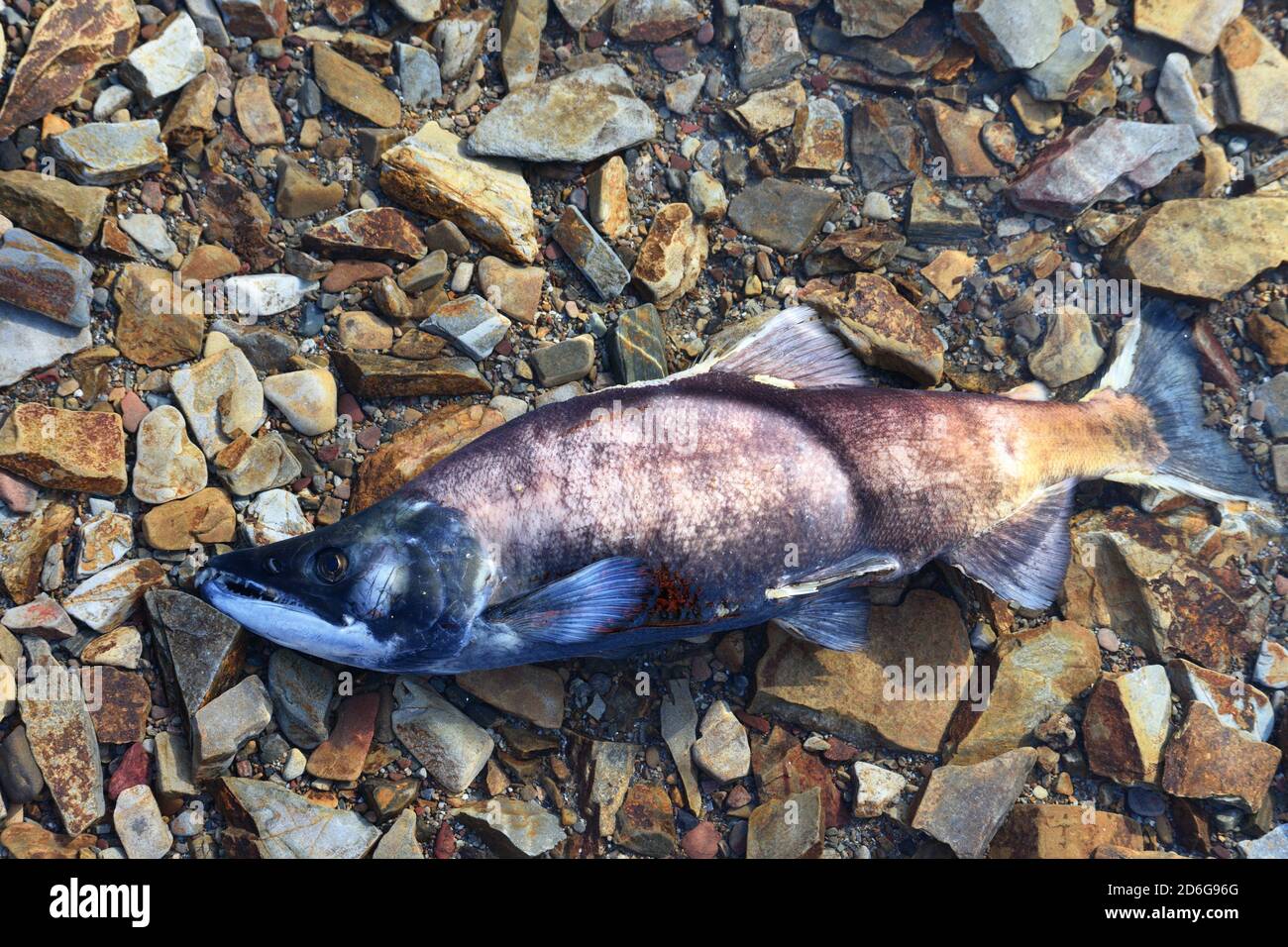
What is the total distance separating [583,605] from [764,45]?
392 cm

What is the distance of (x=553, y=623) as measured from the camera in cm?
436

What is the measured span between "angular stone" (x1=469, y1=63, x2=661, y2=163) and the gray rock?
41 centimetres

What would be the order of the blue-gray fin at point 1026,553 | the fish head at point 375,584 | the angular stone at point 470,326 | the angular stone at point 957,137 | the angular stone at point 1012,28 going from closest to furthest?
the fish head at point 375,584 < the blue-gray fin at point 1026,553 < the angular stone at point 470,326 < the angular stone at point 1012,28 < the angular stone at point 957,137

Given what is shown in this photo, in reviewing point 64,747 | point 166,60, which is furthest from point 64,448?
point 166,60

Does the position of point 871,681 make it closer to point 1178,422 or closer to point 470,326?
point 1178,422

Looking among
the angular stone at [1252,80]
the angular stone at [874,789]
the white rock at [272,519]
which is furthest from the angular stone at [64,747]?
the angular stone at [1252,80]

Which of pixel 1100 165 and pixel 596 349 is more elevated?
pixel 1100 165

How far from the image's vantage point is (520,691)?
5.15 m

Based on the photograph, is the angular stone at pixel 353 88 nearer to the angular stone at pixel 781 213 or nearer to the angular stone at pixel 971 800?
the angular stone at pixel 781 213

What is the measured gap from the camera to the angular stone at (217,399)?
5113 millimetres

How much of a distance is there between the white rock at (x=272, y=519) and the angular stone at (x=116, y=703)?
980 millimetres

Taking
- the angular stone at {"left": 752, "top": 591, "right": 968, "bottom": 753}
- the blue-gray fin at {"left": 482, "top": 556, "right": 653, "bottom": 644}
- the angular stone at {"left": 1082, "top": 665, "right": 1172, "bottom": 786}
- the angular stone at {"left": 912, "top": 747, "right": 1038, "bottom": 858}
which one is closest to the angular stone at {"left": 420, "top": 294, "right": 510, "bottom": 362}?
the blue-gray fin at {"left": 482, "top": 556, "right": 653, "bottom": 644}
